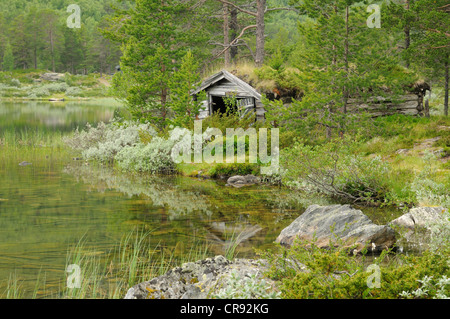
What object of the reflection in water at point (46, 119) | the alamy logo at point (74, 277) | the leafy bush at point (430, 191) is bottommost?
the alamy logo at point (74, 277)

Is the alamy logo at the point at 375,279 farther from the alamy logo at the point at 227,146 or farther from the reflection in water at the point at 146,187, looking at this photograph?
the alamy logo at the point at 227,146

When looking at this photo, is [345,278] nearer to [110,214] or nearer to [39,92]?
[110,214]

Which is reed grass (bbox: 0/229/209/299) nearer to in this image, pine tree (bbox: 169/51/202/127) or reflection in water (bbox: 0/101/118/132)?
pine tree (bbox: 169/51/202/127)

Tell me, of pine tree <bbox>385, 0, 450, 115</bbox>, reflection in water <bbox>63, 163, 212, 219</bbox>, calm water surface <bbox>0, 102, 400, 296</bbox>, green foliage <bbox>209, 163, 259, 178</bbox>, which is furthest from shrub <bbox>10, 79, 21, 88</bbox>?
pine tree <bbox>385, 0, 450, 115</bbox>

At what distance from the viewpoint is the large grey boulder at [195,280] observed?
595 centimetres

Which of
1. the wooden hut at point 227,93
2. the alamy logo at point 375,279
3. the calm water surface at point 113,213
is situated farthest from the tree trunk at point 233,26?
the alamy logo at point 375,279

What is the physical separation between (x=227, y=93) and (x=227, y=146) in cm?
493

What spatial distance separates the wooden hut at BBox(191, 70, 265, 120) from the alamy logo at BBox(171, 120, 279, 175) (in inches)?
84.8

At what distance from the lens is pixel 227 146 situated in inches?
763

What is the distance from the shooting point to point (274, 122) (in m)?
20.8

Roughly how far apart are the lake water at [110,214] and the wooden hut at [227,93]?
243 inches
